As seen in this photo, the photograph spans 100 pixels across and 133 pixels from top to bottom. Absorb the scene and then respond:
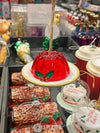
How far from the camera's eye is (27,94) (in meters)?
1.12

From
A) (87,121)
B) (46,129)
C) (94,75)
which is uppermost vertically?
(94,75)

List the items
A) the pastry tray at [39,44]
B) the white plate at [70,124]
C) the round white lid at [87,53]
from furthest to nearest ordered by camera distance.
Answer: the pastry tray at [39,44]
the round white lid at [87,53]
the white plate at [70,124]

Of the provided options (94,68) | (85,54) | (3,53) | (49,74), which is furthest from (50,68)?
(3,53)

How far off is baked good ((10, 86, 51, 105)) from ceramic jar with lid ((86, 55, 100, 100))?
0.31 m

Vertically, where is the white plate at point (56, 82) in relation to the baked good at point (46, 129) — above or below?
above

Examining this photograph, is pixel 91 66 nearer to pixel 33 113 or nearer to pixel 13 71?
pixel 33 113

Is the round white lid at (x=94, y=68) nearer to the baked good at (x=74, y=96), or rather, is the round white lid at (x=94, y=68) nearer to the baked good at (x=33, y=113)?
the baked good at (x=74, y=96)

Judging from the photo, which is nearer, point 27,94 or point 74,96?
point 74,96

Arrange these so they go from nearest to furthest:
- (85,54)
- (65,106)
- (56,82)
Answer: (56,82)
(65,106)
(85,54)

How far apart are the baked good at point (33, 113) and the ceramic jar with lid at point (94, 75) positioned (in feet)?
0.84

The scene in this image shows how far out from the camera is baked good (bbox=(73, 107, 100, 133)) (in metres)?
0.74

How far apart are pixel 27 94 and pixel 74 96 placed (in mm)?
354

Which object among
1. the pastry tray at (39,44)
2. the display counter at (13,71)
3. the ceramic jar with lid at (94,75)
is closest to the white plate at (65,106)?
the display counter at (13,71)

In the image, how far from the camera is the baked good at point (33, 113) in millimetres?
919
